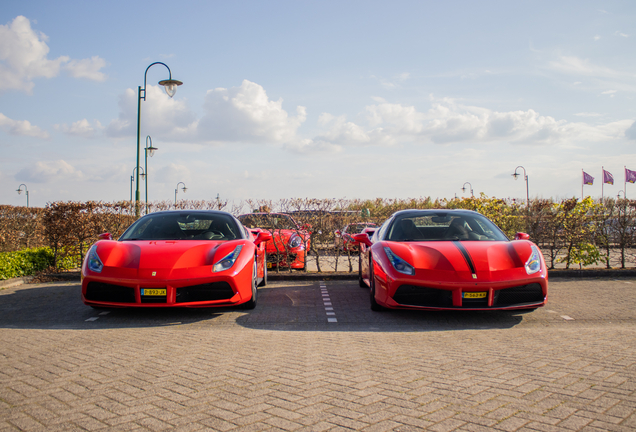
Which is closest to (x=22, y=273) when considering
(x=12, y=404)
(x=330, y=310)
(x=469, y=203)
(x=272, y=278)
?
(x=272, y=278)

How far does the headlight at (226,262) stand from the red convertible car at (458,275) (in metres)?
1.98

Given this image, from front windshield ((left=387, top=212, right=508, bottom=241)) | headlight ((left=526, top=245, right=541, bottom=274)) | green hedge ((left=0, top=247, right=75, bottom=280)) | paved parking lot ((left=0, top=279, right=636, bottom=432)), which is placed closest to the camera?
paved parking lot ((left=0, top=279, right=636, bottom=432))

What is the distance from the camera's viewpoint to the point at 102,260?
643cm

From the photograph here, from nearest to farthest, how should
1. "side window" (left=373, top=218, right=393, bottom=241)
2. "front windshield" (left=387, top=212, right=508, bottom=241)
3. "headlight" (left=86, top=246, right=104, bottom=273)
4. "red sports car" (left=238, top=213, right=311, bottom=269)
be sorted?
1. "headlight" (left=86, top=246, right=104, bottom=273)
2. "front windshield" (left=387, top=212, right=508, bottom=241)
3. "side window" (left=373, top=218, right=393, bottom=241)
4. "red sports car" (left=238, top=213, right=311, bottom=269)

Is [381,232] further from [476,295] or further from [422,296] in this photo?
[476,295]

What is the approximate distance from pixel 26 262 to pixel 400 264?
8590mm

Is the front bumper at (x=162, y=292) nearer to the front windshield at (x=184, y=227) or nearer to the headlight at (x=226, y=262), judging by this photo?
the headlight at (x=226, y=262)

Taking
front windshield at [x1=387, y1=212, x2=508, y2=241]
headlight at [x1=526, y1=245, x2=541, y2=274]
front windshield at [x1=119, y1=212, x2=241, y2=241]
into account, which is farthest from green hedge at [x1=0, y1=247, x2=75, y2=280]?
headlight at [x1=526, y1=245, x2=541, y2=274]

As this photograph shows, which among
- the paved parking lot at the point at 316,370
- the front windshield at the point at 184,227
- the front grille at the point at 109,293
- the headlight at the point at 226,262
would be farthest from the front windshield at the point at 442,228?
the front grille at the point at 109,293

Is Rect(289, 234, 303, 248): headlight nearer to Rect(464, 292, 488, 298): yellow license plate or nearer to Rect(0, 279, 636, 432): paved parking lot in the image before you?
Rect(0, 279, 636, 432): paved parking lot

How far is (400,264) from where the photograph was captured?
6.39 m

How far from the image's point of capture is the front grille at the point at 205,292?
20.3ft

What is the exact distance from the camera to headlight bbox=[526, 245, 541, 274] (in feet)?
20.5

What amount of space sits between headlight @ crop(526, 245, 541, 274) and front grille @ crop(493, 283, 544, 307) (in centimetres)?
19
